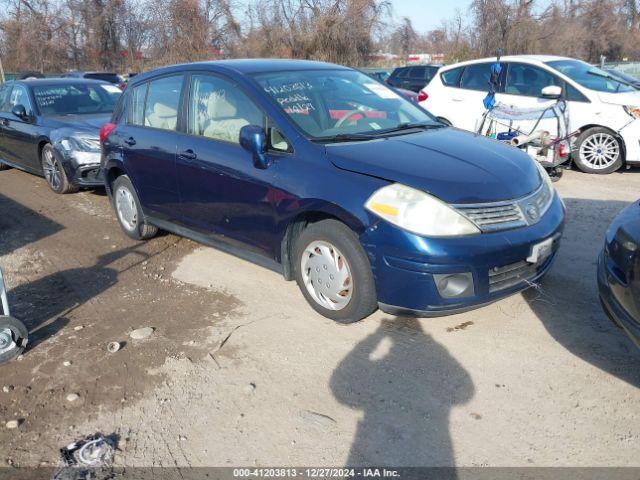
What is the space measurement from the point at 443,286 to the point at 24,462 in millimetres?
2390

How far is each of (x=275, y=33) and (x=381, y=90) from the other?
27994 millimetres

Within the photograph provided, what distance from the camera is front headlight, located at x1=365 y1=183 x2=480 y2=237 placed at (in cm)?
317

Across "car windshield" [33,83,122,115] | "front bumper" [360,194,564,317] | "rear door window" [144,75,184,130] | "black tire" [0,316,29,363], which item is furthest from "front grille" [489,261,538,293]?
"car windshield" [33,83,122,115]

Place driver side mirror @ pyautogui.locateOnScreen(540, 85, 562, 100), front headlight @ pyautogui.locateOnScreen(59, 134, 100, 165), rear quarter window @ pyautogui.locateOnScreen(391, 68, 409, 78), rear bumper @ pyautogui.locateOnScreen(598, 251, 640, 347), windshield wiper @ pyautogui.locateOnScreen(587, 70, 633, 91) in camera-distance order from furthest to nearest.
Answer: rear quarter window @ pyautogui.locateOnScreen(391, 68, 409, 78), windshield wiper @ pyautogui.locateOnScreen(587, 70, 633, 91), driver side mirror @ pyautogui.locateOnScreen(540, 85, 562, 100), front headlight @ pyautogui.locateOnScreen(59, 134, 100, 165), rear bumper @ pyautogui.locateOnScreen(598, 251, 640, 347)

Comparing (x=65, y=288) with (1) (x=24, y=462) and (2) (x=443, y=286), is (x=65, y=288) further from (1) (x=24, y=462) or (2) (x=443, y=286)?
(2) (x=443, y=286)

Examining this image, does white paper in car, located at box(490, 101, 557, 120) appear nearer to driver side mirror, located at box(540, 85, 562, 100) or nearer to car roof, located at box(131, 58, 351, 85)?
driver side mirror, located at box(540, 85, 562, 100)

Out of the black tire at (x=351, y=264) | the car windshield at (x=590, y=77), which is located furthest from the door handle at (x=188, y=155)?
the car windshield at (x=590, y=77)

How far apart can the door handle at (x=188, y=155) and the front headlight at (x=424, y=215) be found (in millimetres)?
1846

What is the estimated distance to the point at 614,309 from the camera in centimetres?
296

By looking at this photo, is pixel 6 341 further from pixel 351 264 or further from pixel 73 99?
pixel 73 99

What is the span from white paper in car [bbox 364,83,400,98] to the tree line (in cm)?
2628

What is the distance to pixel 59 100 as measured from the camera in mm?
8117

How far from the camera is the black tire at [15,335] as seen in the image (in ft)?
11.3

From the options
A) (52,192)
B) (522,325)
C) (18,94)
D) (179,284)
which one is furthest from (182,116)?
(18,94)
